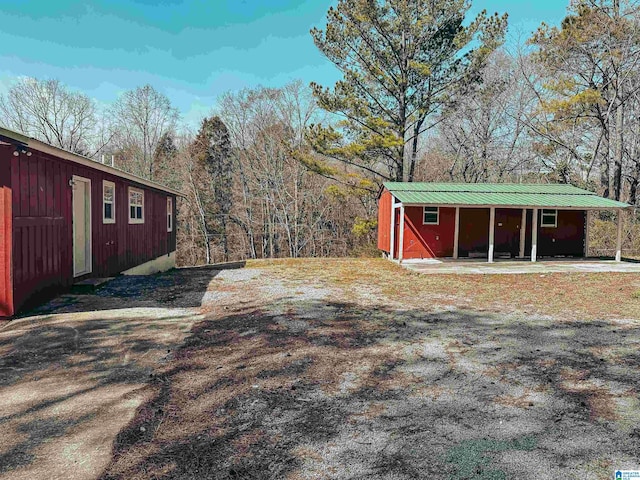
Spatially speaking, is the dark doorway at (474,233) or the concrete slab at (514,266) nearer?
the concrete slab at (514,266)

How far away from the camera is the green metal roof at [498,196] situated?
1258cm

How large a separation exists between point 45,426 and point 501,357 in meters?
4.00

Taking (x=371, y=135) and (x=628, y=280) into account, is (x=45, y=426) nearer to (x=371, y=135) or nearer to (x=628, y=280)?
(x=628, y=280)

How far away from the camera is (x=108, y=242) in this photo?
8922 millimetres

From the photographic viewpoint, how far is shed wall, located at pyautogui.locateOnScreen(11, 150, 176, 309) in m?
5.61

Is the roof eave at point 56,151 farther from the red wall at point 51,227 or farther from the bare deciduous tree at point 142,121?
the bare deciduous tree at point 142,121

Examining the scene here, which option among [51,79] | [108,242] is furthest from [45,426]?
[51,79]

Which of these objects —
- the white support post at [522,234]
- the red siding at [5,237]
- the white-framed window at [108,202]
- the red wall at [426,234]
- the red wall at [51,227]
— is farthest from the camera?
the white support post at [522,234]

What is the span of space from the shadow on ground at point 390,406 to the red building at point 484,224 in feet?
28.5

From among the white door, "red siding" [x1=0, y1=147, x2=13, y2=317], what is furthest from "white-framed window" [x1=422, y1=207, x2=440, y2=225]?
"red siding" [x1=0, y1=147, x2=13, y2=317]

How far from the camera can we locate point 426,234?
45.6 feet

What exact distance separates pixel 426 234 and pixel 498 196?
106 inches

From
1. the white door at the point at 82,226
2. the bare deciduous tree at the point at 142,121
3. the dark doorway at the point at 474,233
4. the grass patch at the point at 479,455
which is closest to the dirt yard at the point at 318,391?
the grass patch at the point at 479,455

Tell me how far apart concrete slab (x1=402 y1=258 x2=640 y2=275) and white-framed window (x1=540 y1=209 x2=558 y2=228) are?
1.44m
